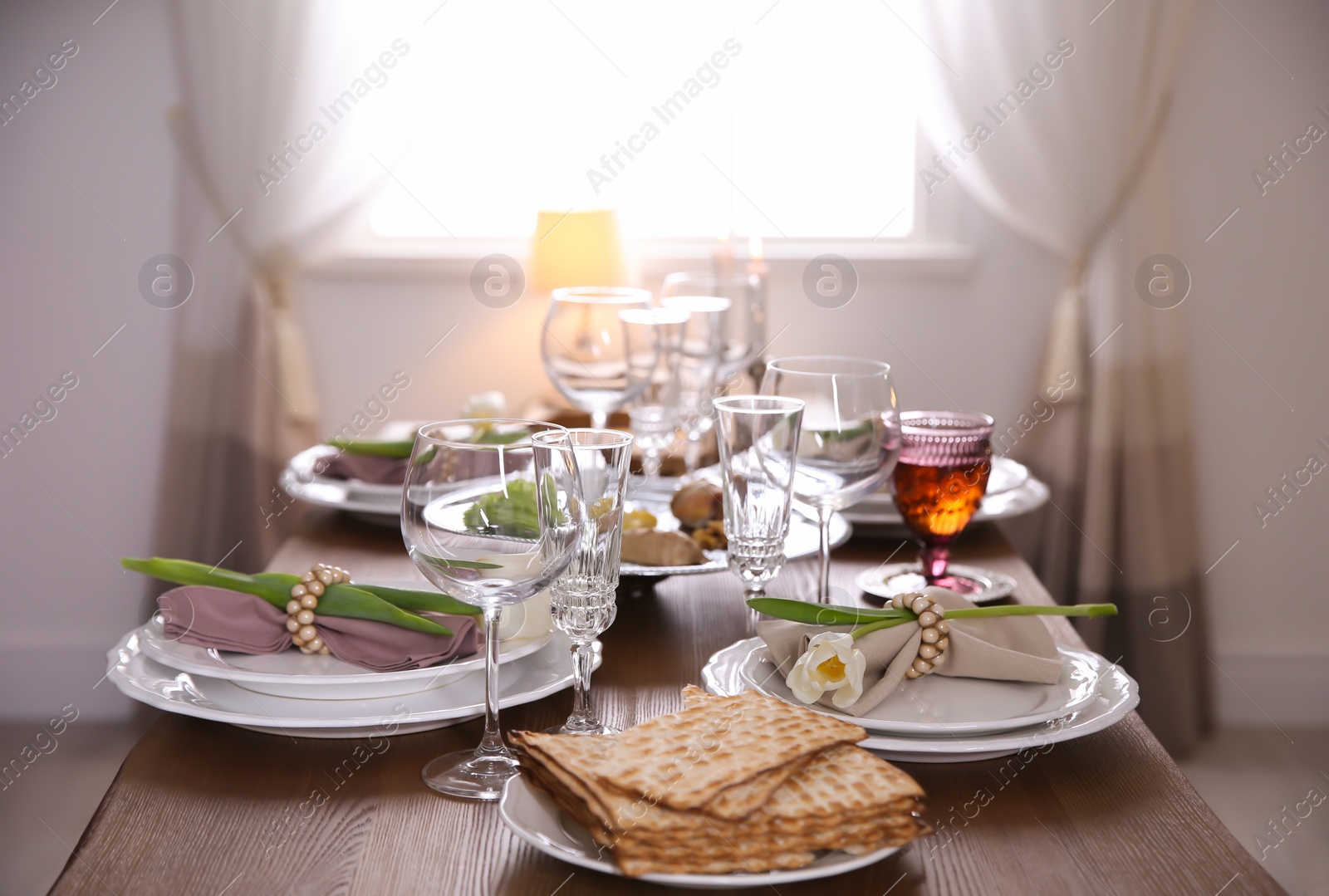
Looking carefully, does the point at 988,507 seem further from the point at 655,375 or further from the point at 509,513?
the point at 509,513

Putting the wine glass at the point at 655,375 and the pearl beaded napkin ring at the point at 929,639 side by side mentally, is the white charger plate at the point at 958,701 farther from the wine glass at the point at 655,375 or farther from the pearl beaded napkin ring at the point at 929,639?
the wine glass at the point at 655,375

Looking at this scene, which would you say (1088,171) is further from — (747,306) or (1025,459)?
(747,306)

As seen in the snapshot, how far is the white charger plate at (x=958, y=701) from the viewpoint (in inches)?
31.1

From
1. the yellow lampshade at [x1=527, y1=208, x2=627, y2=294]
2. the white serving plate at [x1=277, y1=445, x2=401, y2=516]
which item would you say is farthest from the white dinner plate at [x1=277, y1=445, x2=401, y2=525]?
the yellow lampshade at [x1=527, y1=208, x2=627, y2=294]

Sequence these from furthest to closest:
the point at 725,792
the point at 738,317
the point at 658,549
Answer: the point at 738,317 < the point at 658,549 < the point at 725,792

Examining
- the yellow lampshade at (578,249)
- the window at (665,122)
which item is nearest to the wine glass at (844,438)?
the yellow lampshade at (578,249)

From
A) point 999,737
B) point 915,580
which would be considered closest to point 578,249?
point 915,580

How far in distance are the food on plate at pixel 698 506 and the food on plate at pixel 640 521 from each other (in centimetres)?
8

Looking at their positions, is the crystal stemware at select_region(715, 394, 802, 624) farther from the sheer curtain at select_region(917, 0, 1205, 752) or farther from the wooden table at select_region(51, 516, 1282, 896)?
the sheer curtain at select_region(917, 0, 1205, 752)

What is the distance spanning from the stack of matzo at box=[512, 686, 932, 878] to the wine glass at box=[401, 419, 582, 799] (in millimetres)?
107

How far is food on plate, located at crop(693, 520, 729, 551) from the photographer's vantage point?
3.97 ft

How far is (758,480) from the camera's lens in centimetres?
96

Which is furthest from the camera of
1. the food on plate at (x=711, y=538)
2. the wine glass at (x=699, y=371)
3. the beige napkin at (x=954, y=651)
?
the wine glass at (x=699, y=371)

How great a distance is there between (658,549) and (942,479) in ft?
0.96
